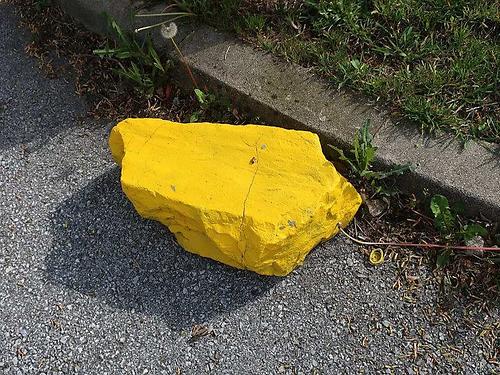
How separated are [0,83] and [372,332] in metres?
2.52

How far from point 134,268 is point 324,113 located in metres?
1.17

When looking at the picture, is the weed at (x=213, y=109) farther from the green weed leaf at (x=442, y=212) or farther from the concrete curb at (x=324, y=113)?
the green weed leaf at (x=442, y=212)

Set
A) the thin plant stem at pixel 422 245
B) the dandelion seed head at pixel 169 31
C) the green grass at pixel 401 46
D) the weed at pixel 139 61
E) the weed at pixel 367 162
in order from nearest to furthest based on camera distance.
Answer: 1. the thin plant stem at pixel 422 245
2. the weed at pixel 367 162
3. the green grass at pixel 401 46
4. the dandelion seed head at pixel 169 31
5. the weed at pixel 139 61

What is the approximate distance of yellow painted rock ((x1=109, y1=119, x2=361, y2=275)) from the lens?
276 cm

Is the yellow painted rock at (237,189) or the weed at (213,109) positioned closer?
the yellow painted rock at (237,189)

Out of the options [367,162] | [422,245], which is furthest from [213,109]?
[422,245]

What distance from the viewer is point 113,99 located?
11.9ft

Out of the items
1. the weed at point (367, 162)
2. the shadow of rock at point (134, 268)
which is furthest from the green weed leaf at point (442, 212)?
the shadow of rock at point (134, 268)

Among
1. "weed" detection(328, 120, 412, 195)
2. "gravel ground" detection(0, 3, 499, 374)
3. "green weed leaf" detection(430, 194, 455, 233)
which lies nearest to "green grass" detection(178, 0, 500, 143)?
"weed" detection(328, 120, 412, 195)

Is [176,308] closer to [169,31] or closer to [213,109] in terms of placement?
[213,109]

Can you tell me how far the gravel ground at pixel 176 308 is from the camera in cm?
286

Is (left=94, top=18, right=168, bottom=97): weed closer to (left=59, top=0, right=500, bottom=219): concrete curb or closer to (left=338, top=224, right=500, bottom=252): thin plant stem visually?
(left=59, top=0, right=500, bottom=219): concrete curb

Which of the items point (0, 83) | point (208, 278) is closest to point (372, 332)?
point (208, 278)

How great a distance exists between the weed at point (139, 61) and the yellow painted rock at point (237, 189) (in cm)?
48
